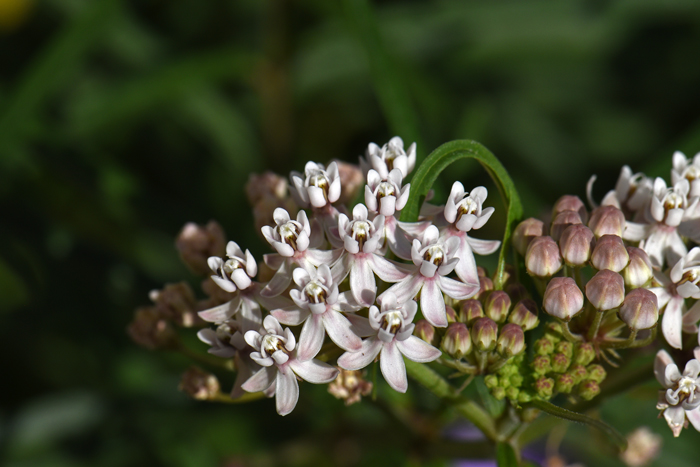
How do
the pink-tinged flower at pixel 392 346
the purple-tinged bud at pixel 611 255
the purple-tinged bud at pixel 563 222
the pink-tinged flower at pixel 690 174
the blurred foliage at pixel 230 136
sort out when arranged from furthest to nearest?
the blurred foliage at pixel 230 136 < the pink-tinged flower at pixel 690 174 < the purple-tinged bud at pixel 563 222 < the purple-tinged bud at pixel 611 255 < the pink-tinged flower at pixel 392 346

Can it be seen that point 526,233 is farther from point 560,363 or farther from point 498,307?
point 560,363

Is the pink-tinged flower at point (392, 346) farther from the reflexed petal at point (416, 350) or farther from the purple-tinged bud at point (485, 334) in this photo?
the purple-tinged bud at point (485, 334)

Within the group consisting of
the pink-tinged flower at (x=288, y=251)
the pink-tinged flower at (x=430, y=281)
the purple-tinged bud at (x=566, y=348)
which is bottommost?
the purple-tinged bud at (x=566, y=348)

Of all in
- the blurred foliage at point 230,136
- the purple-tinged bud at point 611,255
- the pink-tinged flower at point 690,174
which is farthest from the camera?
the blurred foliage at point 230,136

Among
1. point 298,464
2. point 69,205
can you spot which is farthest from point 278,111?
point 298,464

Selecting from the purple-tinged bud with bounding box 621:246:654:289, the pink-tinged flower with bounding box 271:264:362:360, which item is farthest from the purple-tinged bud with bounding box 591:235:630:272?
the pink-tinged flower with bounding box 271:264:362:360

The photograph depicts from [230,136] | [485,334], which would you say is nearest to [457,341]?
[485,334]

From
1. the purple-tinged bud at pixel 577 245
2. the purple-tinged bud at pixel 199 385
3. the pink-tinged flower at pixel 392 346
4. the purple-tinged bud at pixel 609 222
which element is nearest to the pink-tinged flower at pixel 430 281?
the pink-tinged flower at pixel 392 346

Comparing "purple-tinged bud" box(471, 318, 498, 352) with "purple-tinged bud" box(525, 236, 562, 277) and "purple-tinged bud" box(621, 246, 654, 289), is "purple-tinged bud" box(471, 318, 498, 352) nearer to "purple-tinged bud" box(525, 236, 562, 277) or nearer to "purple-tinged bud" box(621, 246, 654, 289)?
"purple-tinged bud" box(525, 236, 562, 277)
